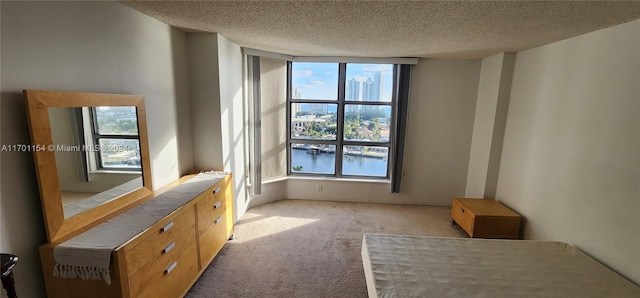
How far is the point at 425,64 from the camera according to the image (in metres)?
3.90

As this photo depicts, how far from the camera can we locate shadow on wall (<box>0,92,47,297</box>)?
133 centimetres

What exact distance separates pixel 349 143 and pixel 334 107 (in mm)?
608

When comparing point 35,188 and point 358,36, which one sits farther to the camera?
point 358,36

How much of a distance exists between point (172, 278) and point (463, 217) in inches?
121

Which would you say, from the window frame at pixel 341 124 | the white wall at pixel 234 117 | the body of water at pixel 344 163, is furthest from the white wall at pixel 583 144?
the white wall at pixel 234 117

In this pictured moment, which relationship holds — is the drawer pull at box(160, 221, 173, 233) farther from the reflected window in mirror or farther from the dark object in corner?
the dark object in corner

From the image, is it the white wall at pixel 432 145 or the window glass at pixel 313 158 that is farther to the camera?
the window glass at pixel 313 158

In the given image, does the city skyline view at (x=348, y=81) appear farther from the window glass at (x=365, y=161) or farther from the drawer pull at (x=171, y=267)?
the drawer pull at (x=171, y=267)

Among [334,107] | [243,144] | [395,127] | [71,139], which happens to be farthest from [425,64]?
[71,139]

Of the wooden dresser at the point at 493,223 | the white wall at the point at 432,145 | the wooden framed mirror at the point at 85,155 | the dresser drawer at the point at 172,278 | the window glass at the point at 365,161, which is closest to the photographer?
the wooden framed mirror at the point at 85,155

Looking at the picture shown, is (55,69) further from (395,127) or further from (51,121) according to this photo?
(395,127)

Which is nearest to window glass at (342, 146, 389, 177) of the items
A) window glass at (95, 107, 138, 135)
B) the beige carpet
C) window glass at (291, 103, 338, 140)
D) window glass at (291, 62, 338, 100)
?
window glass at (291, 103, 338, 140)

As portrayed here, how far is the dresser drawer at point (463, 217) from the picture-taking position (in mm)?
3061

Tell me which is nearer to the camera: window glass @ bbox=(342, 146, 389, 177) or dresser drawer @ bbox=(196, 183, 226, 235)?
dresser drawer @ bbox=(196, 183, 226, 235)
